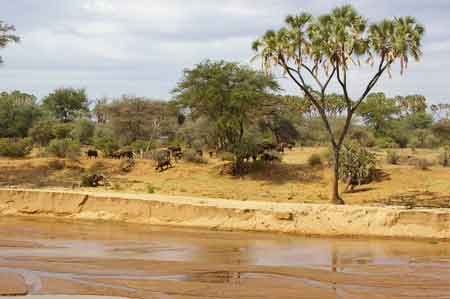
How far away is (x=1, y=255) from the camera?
1227cm

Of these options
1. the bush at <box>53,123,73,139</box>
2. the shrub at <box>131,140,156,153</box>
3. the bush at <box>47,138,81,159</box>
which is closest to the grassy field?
the bush at <box>47,138,81,159</box>

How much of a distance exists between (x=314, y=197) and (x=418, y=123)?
4750 cm

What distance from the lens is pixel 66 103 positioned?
214 ft

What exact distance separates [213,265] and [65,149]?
24666 mm

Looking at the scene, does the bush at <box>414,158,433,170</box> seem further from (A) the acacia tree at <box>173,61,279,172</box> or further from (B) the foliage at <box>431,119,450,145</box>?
(B) the foliage at <box>431,119,450,145</box>

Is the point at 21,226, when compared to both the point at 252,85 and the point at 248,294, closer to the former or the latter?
the point at 248,294

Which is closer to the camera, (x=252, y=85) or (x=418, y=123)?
(x=252, y=85)

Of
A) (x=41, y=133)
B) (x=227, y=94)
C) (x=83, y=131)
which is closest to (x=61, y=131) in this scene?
(x=41, y=133)

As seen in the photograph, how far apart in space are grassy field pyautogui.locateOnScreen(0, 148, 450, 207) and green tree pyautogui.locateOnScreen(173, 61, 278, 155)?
8.32 ft

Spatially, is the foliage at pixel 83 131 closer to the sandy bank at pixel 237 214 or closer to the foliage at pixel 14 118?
the foliage at pixel 14 118

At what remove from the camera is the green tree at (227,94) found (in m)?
33.2

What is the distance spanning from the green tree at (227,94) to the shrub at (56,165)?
24.2 feet

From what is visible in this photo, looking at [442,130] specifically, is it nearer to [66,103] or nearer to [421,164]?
[421,164]

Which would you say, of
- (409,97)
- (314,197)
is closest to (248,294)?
(314,197)
